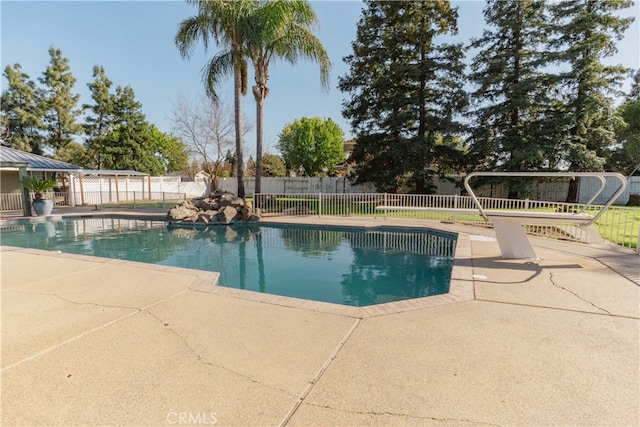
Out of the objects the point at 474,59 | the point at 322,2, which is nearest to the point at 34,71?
the point at 322,2

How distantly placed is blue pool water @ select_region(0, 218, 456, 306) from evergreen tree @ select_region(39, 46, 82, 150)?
60.7 feet

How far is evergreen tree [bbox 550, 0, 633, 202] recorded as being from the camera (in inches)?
583

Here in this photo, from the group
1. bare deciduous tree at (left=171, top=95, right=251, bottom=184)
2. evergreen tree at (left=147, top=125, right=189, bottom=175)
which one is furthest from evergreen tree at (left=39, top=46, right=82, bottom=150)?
bare deciduous tree at (left=171, top=95, right=251, bottom=184)

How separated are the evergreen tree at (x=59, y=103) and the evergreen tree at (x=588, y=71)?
33.7 m

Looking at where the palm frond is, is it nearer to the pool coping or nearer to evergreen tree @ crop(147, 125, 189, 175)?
the pool coping

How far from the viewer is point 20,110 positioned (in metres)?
24.0

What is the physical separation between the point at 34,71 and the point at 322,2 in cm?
2595

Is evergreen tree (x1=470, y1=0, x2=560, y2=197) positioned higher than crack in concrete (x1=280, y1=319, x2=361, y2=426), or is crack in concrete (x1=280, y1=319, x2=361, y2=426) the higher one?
evergreen tree (x1=470, y1=0, x2=560, y2=197)

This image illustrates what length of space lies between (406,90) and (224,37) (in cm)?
967

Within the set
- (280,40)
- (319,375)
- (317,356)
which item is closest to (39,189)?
(280,40)

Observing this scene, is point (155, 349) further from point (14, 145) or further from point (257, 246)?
point (14, 145)

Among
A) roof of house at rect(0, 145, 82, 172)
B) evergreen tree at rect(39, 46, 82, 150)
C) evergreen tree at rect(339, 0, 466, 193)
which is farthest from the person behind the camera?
evergreen tree at rect(39, 46, 82, 150)

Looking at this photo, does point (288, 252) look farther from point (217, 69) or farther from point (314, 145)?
point (314, 145)

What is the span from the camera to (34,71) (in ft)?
81.4
